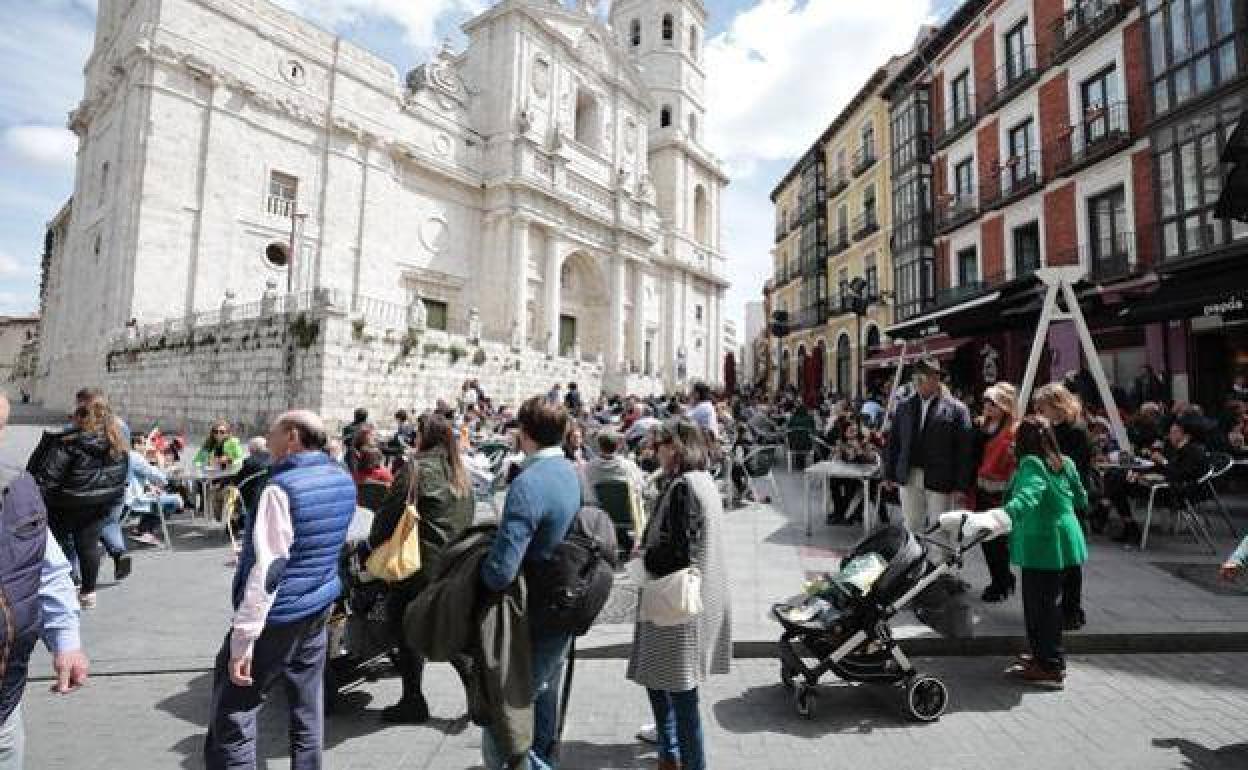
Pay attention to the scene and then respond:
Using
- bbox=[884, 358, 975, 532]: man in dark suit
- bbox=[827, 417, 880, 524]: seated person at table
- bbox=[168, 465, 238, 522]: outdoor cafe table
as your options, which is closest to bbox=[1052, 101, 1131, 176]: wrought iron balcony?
bbox=[827, 417, 880, 524]: seated person at table

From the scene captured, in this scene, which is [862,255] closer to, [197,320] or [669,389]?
[669,389]

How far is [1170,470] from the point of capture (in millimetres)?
6090

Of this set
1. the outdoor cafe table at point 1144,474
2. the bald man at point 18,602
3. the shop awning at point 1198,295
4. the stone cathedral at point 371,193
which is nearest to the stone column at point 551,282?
the stone cathedral at point 371,193

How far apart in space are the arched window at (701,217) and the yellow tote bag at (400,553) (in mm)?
43497

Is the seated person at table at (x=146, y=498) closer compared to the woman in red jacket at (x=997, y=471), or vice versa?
the woman in red jacket at (x=997, y=471)

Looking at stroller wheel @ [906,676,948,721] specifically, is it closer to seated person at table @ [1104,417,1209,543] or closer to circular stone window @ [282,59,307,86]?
seated person at table @ [1104,417,1209,543]

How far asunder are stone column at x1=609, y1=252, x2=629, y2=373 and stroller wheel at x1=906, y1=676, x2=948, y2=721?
29827 mm

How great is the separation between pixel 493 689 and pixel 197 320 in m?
20.8

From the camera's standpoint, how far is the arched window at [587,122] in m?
34.7

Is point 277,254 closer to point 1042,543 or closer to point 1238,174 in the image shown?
point 1042,543

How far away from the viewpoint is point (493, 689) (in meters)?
2.09

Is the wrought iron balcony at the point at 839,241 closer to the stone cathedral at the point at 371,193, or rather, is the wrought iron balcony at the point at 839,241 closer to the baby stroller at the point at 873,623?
the stone cathedral at the point at 371,193

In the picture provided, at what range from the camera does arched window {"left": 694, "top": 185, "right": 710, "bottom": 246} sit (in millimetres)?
44344

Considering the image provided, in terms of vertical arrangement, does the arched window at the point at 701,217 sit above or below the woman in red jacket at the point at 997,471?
above
